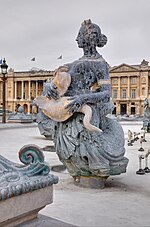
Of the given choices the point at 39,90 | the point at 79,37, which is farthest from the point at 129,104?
the point at 79,37

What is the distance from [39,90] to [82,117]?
8295cm

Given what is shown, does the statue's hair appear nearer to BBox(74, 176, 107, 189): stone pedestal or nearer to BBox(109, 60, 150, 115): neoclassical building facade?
BBox(74, 176, 107, 189): stone pedestal

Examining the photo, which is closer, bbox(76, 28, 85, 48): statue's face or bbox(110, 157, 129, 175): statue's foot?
bbox(110, 157, 129, 175): statue's foot

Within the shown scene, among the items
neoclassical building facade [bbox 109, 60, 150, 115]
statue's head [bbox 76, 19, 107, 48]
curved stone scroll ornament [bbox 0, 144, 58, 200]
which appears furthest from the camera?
neoclassical building facade [bbox 109, 60, 150, 115]

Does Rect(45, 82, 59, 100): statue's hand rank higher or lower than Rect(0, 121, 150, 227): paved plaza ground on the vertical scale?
higher

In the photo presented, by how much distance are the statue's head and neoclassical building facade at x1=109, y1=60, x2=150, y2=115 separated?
70364 mm

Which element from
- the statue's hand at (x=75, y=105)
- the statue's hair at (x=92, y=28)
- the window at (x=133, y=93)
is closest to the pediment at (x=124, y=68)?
the window at (x=133, y=93)

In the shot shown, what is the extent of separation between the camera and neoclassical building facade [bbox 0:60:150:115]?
7594cm

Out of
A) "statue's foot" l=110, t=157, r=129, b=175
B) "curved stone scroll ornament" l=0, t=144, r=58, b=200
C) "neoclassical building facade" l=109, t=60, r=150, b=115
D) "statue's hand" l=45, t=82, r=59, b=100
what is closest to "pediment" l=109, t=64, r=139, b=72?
"neoclassical building facade" l=109, t=60, r=150, b=115

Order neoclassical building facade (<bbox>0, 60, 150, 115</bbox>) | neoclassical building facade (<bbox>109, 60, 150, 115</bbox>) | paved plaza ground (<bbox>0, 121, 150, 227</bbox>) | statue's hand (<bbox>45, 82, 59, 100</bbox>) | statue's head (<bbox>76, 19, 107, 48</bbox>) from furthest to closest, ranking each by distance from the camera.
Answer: neoclassical building facade (<bbox>0, 60, 150, 115</bbox>)
neoclassical building facade (<bbox>109, 60, 150, 115</bbox>)
statue's head (<bbox>76, 19, 107, 48</bbox>)
statue's hand (<bbox>45, 82, 59, 100</bbox>)
paved plaza ground (<bbox>0, 121, 150, 227</bbox>)

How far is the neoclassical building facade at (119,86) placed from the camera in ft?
249

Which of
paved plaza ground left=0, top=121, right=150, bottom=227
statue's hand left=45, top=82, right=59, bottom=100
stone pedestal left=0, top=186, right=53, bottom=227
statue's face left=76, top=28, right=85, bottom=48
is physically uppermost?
statue's face left=76, top=28, right=85, bottom=48

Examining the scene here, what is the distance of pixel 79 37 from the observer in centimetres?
489

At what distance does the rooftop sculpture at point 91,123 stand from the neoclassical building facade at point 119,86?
67.3 m
